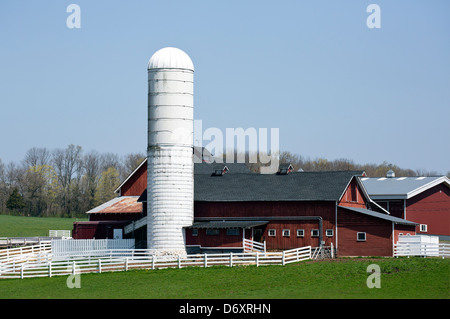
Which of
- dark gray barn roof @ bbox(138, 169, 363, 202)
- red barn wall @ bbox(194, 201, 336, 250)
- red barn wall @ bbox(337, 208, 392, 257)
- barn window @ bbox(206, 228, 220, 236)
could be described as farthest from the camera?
dark gray barn roof @ bbox(138, 169, 363, 202)

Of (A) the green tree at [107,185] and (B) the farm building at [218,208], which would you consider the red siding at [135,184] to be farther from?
(A) the green tree at [107,185]

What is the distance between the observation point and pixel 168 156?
173 ft

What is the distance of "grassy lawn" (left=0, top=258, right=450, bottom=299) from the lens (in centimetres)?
3441

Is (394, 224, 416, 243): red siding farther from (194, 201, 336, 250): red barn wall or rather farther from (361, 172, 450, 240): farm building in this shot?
(361, 172, 450, 240): farm building

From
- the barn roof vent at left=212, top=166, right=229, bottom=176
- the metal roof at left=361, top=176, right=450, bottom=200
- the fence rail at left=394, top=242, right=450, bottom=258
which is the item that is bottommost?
the fence rail at left=394, top=242, right=450, bottom=258

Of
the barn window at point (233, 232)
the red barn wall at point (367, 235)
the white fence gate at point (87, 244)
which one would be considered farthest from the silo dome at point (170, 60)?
the red barn wall at point (367, 235)

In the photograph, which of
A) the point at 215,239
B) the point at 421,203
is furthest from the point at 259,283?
the point at 421,203

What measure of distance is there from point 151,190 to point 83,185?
82.2 m

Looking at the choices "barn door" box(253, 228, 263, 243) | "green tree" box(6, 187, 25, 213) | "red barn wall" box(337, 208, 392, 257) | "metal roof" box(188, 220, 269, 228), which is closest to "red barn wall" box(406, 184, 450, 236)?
"red barn wall" box(337, 208, 392, 257)
